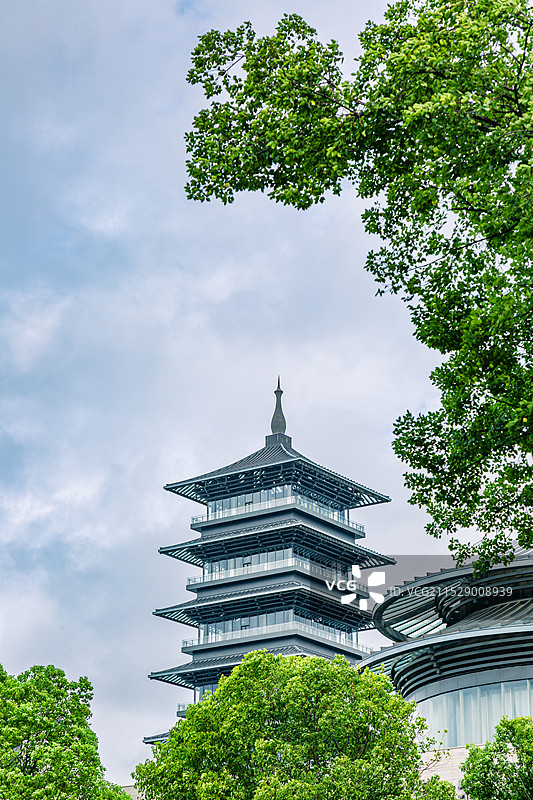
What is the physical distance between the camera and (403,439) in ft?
39.1

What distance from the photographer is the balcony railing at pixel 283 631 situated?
3529 inches

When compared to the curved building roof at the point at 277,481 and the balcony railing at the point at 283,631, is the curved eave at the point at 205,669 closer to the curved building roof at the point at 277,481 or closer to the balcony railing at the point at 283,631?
the balcony railing at the point at 283,631

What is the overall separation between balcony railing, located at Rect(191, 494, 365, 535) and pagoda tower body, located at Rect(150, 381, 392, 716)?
0.37 ft

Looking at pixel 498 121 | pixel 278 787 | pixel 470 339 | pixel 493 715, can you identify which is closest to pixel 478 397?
pixel 470 339

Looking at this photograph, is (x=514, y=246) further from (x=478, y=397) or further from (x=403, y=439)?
(x=403, y=439)

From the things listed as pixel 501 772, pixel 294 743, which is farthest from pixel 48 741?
pixel 501 772

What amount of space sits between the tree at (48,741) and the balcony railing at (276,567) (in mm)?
69003

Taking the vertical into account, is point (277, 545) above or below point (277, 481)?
below

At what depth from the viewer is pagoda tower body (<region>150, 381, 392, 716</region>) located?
9112cm

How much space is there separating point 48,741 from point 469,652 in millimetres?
19782

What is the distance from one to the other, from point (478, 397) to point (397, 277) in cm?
186

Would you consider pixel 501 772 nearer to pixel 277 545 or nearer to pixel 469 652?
pixel 469 652

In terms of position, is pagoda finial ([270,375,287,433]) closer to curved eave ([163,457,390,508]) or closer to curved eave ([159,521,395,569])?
curved eave ([163,457,390,508])

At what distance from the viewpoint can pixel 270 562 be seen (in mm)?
93500
